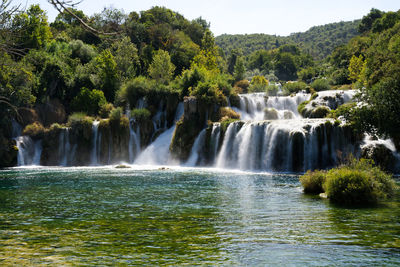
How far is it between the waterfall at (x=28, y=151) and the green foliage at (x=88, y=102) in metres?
8.35

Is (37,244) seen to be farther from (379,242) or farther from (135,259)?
(379,242)

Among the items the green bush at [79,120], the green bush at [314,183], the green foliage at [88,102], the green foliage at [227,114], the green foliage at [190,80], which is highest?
the green foliage at [190,80]

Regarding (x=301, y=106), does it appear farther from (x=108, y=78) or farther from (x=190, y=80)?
(x=108, y=78)

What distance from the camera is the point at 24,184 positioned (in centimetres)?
2775

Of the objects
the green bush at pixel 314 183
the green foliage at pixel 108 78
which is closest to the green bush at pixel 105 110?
the green foliage at pixel 108 78

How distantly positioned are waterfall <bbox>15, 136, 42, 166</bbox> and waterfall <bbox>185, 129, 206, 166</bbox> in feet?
63.4

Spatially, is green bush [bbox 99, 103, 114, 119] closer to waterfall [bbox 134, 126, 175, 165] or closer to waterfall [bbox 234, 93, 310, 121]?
waterfall [bbox 134, 126, 175, 165]

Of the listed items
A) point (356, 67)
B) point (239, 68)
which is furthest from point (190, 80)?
point (239, 68)

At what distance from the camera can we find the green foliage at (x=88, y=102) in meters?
56.7

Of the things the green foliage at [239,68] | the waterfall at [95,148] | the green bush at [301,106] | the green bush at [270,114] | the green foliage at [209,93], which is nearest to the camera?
the green foliage at [209,93]

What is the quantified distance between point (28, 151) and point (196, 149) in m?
21.1

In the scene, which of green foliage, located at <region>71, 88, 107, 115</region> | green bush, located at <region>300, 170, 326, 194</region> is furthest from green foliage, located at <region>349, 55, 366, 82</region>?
green bush, located at <region>300, 170, 326, 194</region>

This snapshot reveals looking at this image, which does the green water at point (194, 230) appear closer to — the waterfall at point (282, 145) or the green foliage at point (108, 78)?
the waterfall at point (282, 145)

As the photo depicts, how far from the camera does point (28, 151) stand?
4950cm
